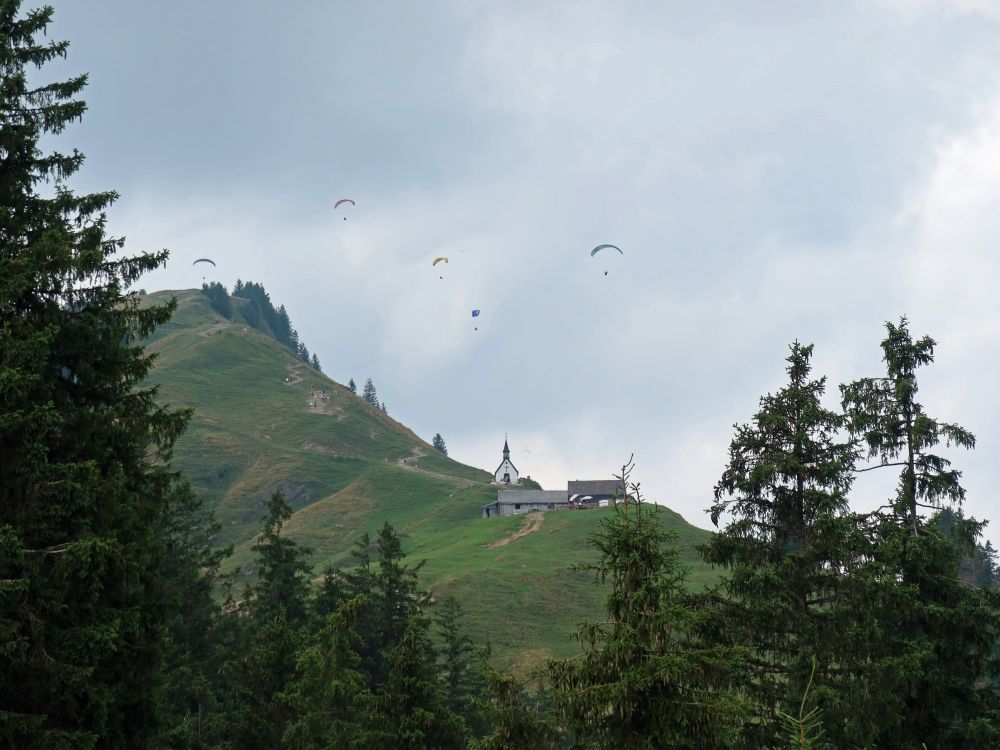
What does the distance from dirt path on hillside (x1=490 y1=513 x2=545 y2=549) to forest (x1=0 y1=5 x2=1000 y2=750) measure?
3847 inches

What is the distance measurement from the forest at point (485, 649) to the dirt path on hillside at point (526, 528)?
9771 cm

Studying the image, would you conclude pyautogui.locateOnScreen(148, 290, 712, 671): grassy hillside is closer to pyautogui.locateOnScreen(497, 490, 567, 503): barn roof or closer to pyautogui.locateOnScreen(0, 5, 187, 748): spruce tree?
pyautogui.locateOnScreen(497, 490, 567, 503): barn roof

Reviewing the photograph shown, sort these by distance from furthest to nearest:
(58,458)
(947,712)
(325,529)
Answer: (325,529) → (947,712) → (58,458)

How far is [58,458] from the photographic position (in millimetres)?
18094

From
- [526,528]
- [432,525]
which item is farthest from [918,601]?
[432,525]

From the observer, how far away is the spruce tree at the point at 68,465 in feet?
53.0

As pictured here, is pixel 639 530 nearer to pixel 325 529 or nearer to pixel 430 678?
pixel 430 678

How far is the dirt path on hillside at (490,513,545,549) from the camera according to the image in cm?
12893

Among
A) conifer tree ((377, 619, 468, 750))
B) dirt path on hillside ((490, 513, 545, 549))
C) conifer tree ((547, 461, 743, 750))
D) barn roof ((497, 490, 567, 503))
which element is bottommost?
conifer tree ((377, 619, 468, 750))

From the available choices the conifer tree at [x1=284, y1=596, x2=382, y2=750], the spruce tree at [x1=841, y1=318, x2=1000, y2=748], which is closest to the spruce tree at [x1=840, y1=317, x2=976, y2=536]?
the spruce tree at [x1=841, y1=318, x2=1000, y2=748]

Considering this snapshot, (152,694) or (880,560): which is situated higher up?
(880,560)

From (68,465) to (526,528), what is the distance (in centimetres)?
12273

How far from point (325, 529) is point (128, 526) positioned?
13447cm

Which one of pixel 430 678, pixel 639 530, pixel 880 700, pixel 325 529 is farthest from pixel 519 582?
pixel 639 530
